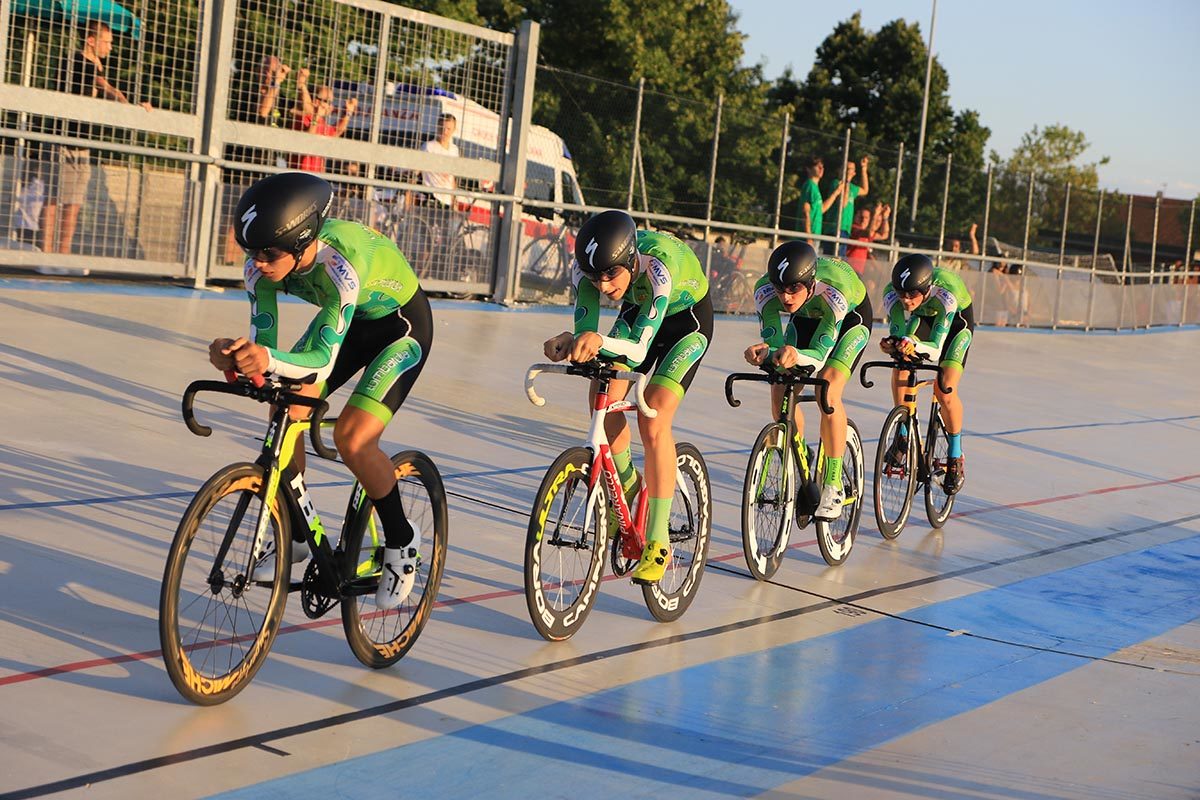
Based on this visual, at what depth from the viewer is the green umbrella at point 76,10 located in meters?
12.8

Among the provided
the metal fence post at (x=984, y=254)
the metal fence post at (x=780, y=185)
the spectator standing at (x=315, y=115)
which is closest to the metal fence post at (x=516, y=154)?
the spectator standing at (x=315, y=115)

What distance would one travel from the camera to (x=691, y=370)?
20.0 feet

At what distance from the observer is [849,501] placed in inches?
290

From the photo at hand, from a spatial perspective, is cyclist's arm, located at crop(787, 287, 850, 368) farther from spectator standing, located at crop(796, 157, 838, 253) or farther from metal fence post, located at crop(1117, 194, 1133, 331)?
metal fence post, located at crop(1117, 194, 1133, 331)

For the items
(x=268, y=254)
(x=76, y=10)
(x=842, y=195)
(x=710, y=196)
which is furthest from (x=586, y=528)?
(x=842, y=195)

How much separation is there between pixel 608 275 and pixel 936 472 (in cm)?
400

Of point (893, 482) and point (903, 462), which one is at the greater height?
point (903, 462)

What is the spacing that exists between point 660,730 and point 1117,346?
81.2 ft

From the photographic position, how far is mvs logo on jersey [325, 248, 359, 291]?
436cm

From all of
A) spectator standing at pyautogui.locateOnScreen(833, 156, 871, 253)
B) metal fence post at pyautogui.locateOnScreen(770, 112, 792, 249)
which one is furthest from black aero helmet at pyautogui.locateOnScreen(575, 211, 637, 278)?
spectator standing at pyautogui.locateOnScreen(833, 156, 871, 253)

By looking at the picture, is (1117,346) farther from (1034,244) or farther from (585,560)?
(585,560)

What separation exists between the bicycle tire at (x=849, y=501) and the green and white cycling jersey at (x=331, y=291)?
10.8 feet

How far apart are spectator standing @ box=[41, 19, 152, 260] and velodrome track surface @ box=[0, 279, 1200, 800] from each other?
262 centimetres

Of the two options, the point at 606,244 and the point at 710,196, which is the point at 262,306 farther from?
the point at 710,196
